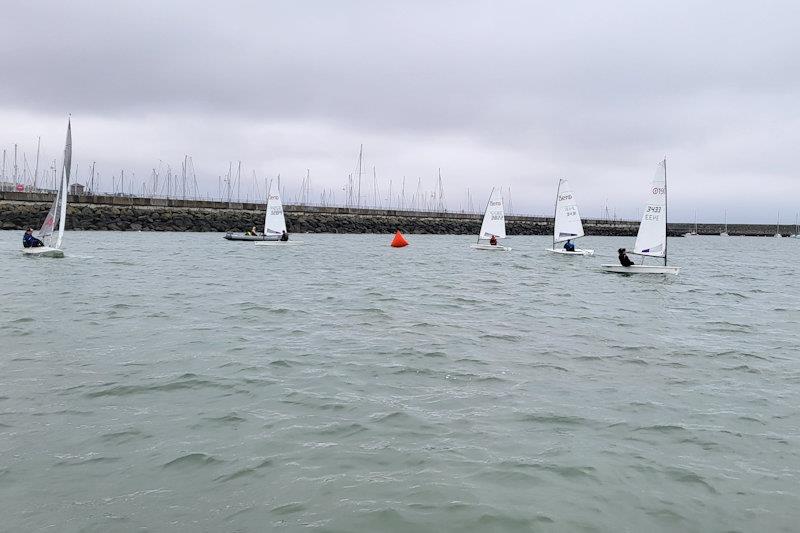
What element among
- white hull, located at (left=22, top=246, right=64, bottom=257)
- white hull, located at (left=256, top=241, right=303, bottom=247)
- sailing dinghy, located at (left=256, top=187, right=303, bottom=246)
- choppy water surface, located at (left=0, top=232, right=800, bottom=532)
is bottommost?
choppy water surface, located at (left=0, top=232, right=800, bottom=532)

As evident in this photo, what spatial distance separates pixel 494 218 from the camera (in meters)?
52.8

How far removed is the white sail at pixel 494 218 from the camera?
50.8m

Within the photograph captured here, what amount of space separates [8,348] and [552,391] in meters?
9.81

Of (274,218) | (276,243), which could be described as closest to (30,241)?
(274,218)

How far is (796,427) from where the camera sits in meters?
7.71

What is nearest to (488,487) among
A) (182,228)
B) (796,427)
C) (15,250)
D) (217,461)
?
(217,461)

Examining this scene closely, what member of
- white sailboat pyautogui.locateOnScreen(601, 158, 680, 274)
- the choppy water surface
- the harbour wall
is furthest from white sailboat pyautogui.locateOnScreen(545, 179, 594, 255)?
the harbour wall

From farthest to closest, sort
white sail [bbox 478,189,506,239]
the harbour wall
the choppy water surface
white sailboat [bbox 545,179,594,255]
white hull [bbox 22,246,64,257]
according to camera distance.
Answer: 1. the harbour wall
2. white sail [bbox 478,189,506,239]
3. white sailboat [bbox 545,179,594,255]
4. white hull [bbox 22,246,64,257]
5. the choppy water surface

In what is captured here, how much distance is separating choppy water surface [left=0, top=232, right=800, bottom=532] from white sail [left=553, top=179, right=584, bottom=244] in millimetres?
28817

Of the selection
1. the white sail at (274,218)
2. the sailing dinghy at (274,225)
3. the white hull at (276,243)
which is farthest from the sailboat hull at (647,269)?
the white hull at (276,243)

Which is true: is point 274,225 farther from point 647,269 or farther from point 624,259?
point 647,269

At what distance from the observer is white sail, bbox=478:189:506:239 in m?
50.8

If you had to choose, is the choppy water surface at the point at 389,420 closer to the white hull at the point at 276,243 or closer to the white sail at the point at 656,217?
the white sail at the point at 656,217

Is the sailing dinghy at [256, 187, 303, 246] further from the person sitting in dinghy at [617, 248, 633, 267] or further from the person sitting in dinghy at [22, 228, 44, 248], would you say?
the person sitting in dinghy at [617, 248, 633, 267]
